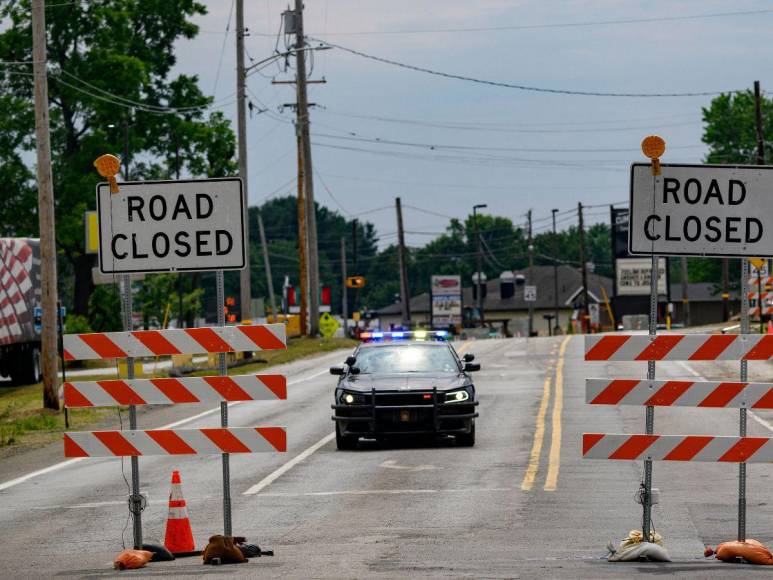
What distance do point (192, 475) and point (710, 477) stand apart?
20.1 ft

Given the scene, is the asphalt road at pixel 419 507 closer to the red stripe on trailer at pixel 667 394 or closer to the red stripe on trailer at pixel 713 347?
the red stripe on trailer at pixel 667 394

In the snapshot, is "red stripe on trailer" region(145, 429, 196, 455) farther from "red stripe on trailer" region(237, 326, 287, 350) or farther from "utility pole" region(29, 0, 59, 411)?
"utility pole" region(29, 0, 59, 411)

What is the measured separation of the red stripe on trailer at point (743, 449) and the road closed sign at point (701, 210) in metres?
1.38

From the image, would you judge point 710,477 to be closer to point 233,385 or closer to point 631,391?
point 631,391

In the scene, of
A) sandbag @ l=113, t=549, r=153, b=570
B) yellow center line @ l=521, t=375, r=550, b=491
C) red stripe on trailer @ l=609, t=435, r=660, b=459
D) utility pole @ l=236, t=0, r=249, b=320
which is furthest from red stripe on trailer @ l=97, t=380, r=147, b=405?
utility pole @ l=236, t=0, r=249, b=320

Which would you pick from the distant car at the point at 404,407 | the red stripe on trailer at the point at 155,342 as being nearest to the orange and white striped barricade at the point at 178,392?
the red stripe on trailer at the point at 155,342

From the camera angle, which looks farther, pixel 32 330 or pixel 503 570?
pixel 32 330

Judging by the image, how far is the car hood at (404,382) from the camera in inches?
779

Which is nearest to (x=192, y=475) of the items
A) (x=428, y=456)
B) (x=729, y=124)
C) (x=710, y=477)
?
(x=428, y=456)

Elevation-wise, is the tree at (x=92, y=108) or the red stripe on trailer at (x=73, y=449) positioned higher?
the tree at (x=92, y=108)

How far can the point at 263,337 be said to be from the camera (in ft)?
35.0

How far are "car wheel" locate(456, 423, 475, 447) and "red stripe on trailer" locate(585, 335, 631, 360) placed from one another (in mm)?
9171

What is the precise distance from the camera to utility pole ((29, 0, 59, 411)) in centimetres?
2830

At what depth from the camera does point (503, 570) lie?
9.67m
